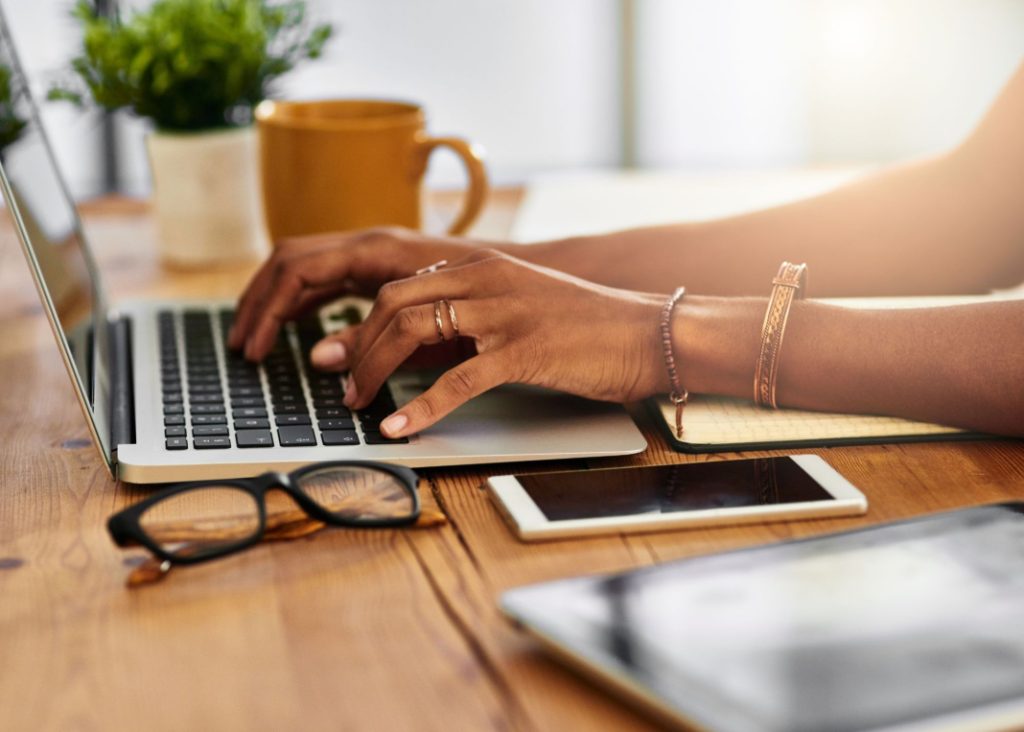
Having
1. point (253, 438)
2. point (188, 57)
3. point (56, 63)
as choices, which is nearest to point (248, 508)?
point (253, 438)

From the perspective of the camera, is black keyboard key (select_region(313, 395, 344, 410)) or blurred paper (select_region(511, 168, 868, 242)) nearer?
black keyboard key (select_region(313, 395, 344, 410))

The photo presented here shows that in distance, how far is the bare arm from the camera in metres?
1.06

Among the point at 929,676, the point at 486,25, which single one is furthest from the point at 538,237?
the point at 486,25

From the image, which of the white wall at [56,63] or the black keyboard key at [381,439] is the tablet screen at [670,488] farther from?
the white wall at [56,63]

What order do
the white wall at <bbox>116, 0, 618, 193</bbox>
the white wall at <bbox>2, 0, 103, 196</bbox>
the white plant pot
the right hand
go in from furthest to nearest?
1. the white wall at <bbox>116, 0, 618, 193</bbox>
2. the white wall at <bbox>2, 0, 103, 196</bbox>
3. the white plant pot
4. the right hand

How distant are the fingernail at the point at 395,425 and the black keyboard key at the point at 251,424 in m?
0.08

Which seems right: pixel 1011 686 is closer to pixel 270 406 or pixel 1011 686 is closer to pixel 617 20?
pixel 270 406

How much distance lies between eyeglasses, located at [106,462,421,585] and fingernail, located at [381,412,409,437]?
0.09m

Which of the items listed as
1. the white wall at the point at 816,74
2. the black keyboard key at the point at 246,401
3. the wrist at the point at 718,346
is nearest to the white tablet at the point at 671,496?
the wrist at the point at 718,346

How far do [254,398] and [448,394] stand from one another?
0.17 meters

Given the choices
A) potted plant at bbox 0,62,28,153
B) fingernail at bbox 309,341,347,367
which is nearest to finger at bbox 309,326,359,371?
fingernail at bbox 309,341,347,367

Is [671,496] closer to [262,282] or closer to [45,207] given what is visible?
[262,282]

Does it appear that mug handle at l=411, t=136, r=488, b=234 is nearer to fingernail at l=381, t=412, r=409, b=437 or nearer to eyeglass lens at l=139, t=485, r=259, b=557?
fingernail at l=381, t=412, r=409, b=437

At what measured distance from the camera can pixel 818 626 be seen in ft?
1.74
